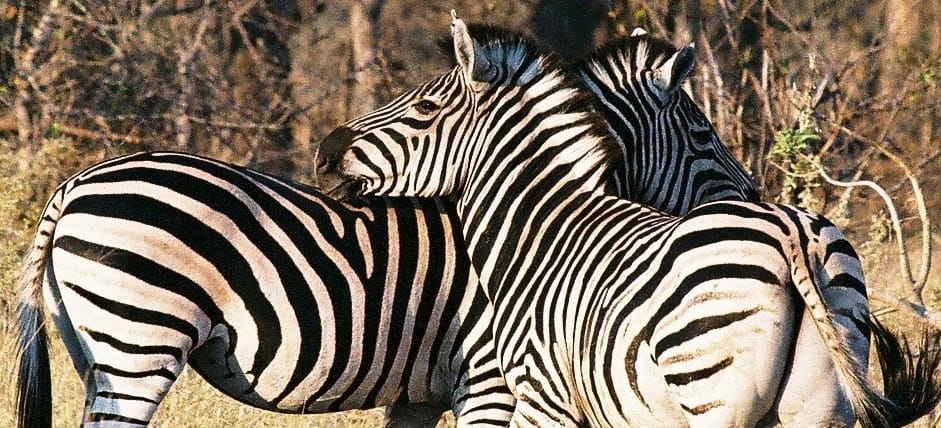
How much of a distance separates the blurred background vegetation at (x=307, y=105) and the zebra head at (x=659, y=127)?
78cm

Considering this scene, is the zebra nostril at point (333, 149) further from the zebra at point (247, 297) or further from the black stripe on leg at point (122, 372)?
the black stripe on leg at point (122, 372)

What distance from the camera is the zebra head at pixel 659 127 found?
5266 millimetres

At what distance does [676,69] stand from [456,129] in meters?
1.00

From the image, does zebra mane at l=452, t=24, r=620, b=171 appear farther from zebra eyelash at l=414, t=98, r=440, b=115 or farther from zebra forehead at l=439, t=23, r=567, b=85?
zebra eyelash at l=414, t=98, r=440, b=115

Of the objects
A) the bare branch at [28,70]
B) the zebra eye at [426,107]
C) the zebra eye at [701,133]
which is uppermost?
the bare branch at [28,70]

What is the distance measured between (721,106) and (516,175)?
410 cm

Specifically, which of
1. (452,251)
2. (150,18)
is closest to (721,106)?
(452,251)

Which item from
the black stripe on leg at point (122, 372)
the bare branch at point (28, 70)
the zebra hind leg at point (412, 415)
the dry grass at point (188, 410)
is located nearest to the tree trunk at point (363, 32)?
the bare branch at point (28, 70)

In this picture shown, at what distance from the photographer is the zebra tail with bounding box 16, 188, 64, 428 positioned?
448 cm

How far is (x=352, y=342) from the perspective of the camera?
473cm

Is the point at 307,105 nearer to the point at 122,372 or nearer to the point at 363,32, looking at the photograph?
the point at 363,32

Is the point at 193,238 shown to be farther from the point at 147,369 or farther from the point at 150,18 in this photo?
the point at 150,18

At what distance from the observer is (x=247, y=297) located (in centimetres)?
452

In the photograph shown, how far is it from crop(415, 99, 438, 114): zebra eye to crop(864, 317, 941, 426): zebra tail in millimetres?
1901
